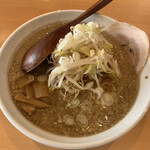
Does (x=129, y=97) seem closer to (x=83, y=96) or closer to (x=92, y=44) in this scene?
(x=83, y=96)

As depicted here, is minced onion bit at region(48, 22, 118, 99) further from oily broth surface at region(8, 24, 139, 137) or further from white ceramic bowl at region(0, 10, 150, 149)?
white ceramic bowl at region(0, 10, 150, 149)

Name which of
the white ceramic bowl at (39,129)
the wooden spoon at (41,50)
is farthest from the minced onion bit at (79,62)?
the white ceramic bowl at (39,129)

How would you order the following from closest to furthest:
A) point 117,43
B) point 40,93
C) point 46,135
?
1. point 46,135
2. point 40,93
3. point 117,43

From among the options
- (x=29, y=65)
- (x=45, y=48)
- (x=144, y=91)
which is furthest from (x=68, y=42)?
(x=144, y=91)

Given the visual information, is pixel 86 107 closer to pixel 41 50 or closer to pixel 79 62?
pixel 79 62

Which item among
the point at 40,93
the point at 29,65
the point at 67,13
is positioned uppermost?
the point at 67,13
